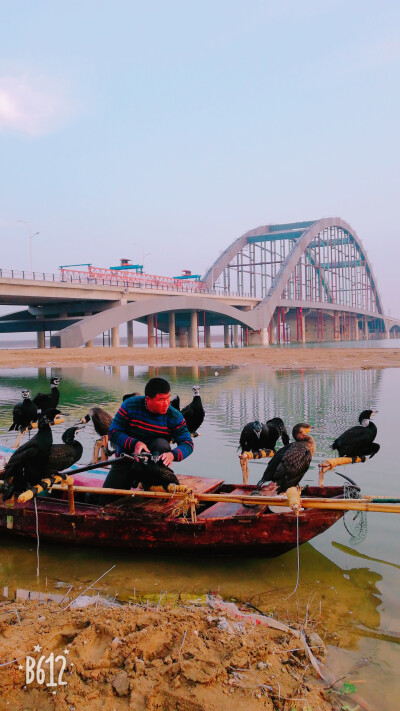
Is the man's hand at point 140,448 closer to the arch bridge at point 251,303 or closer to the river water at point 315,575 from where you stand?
the river water at point 315,575

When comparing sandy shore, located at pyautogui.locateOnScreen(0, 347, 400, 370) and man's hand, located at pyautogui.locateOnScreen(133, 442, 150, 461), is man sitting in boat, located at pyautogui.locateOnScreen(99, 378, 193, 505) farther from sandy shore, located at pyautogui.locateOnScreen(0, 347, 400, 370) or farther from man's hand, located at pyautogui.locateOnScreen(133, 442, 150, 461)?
sandy shore, located at pyautogui.locateOnScreen(0, 347, 400, 370)

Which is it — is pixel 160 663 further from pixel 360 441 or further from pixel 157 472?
pixel 360 441

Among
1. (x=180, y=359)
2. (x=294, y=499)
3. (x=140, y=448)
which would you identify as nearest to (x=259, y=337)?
(x=180, y=359)

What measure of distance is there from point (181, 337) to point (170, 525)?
65.3 metres

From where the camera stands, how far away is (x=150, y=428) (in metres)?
6.01

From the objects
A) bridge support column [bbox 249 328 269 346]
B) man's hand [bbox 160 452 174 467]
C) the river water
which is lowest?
the river water

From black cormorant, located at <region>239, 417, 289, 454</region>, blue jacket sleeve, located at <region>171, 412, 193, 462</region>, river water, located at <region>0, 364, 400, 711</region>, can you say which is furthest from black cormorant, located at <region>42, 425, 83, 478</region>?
black cormorant, located at <region>239, 417, 289, 454</region>

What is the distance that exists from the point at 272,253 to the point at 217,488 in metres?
98.9

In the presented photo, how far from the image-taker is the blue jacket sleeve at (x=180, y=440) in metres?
5.82

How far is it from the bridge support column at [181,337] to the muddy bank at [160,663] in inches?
2576

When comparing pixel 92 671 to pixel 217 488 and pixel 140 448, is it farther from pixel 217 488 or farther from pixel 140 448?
pixel 217 488

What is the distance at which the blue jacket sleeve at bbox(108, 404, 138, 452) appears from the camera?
19.2 feet

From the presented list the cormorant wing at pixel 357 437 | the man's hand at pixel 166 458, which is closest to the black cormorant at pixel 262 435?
the cormorant wing at pixel 357 437

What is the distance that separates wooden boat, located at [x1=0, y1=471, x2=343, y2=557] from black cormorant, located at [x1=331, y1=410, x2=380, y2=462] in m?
0.97
